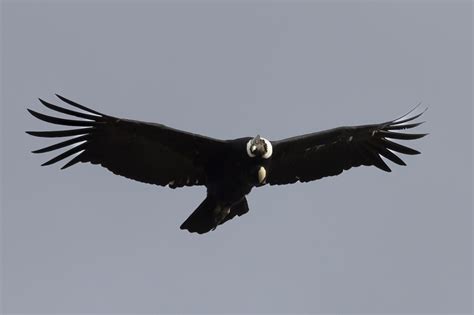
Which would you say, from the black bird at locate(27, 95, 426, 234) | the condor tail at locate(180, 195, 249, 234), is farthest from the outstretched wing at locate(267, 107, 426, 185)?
the condor tail at locate(180, 195, 249, 234)

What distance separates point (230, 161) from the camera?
18891mm

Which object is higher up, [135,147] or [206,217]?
[135,147]

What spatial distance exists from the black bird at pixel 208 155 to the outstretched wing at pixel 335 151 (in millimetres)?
19

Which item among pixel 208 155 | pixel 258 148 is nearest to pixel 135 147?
pixel 208 155

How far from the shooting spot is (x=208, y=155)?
63.1ft

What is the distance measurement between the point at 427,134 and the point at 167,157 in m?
4.98

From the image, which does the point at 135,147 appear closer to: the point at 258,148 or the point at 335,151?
the point at 258,148

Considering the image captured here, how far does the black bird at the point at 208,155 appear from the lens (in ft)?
60.4

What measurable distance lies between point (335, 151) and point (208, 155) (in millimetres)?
2551

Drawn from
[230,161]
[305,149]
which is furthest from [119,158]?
[305,149]

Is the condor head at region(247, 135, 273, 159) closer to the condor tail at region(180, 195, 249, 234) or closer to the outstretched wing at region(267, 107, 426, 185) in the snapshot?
the outstretched wing at region(267, 107, 426, 185)

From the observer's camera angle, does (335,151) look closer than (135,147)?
No

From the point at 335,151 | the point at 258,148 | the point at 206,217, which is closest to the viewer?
the point at 258,148

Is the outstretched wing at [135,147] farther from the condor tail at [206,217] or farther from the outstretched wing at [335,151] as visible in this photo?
the outstretched wing at [335,151]
